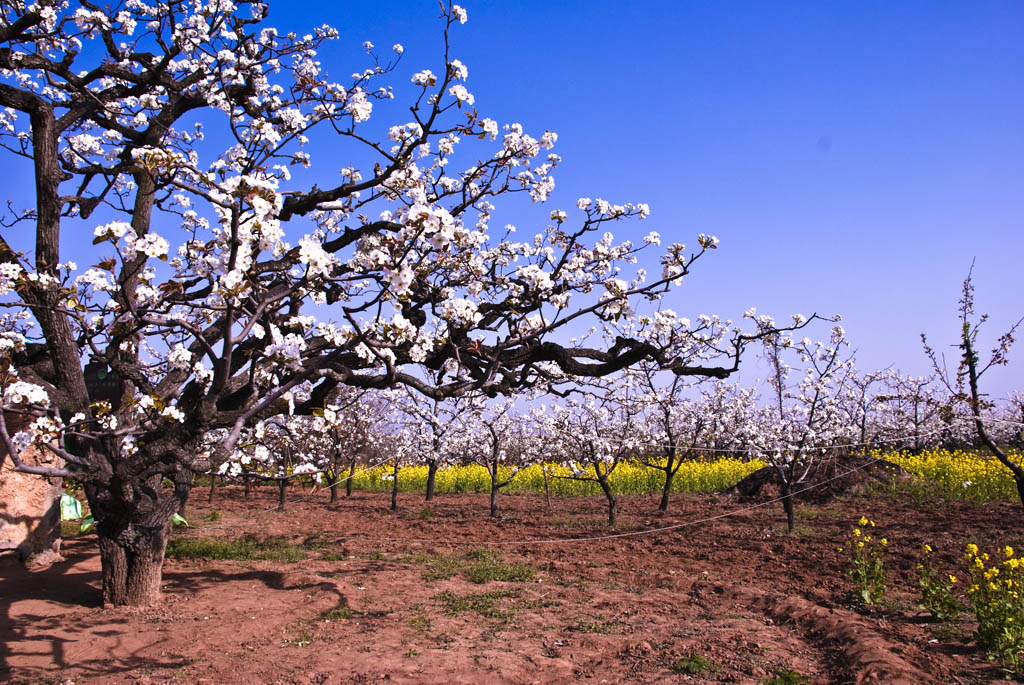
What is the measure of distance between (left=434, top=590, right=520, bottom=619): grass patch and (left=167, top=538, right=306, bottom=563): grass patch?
130 inches

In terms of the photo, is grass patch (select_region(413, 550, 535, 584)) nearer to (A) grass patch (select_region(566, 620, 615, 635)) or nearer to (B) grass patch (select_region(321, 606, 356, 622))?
(B) grass patch (select_region(321, 606, 356, 622))

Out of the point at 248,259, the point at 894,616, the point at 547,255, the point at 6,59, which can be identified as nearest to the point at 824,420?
the point at 894,616

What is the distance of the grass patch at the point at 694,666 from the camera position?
5.14 metres

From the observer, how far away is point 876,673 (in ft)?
16.0

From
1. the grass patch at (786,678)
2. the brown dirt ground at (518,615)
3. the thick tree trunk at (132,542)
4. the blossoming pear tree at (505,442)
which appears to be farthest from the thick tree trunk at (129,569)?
the blossoming pear tree at (505,442)

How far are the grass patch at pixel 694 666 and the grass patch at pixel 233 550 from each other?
6416 millimetres

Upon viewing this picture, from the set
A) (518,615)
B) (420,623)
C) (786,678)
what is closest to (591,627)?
(518,615)

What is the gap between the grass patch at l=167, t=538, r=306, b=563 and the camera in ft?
32.7

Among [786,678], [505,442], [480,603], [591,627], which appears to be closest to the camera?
[786,678]

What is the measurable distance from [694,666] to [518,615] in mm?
2232

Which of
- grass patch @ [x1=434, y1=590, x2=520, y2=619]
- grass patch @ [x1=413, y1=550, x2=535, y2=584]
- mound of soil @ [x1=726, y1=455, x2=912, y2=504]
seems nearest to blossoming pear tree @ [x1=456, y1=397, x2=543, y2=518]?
mound of soil @ [x1=726, y1=455, x2=912, y2=504]

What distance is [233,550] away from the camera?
1041cm

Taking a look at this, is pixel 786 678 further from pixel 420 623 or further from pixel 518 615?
pixel 420 623

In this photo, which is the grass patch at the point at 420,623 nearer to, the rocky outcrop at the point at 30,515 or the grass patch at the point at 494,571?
the grass patch at the point at 494,571
